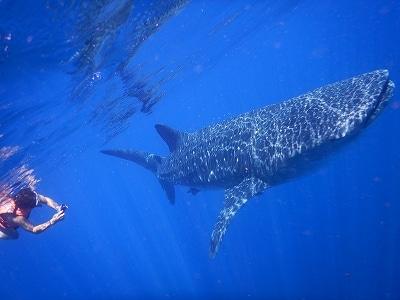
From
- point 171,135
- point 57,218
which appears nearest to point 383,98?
point 57,218

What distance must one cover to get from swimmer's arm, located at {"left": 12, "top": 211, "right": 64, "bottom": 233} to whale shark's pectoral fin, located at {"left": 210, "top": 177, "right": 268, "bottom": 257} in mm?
4523

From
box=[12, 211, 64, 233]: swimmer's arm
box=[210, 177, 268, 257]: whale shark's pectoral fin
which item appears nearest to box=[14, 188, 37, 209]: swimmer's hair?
box=[12, 211, 64, 233]: swimmer's arm

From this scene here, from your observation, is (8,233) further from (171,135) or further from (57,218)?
(171,135)

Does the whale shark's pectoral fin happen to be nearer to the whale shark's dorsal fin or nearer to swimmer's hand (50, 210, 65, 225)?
the whale shark's dorsal fin

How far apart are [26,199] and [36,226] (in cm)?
112

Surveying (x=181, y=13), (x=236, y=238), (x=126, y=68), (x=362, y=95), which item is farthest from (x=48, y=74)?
(x=236, y=238)

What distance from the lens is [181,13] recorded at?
66.8ft

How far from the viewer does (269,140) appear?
11.3 meters

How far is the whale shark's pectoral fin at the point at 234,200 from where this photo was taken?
1079 cm

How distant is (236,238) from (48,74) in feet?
85.1

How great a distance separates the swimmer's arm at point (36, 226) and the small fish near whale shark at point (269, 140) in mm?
4528

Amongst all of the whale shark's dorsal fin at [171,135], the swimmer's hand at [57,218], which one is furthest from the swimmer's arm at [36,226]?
the whale shark's dorsal fin at [171,135]

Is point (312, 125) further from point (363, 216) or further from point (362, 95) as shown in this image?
point (363, 216)

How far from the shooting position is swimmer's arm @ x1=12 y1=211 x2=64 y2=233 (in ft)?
29.4
